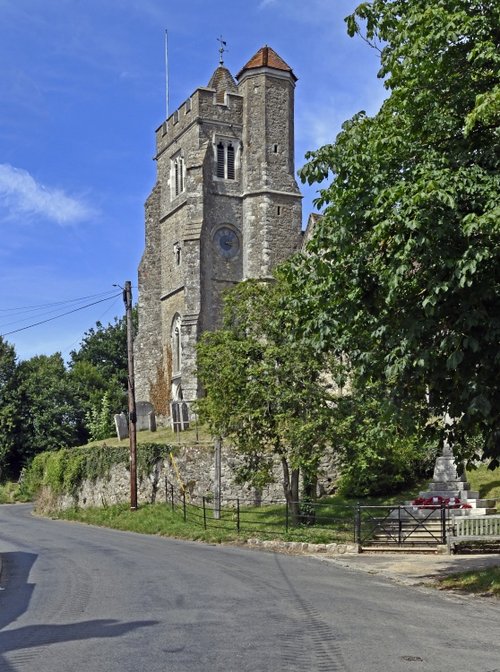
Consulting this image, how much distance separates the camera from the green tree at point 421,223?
10.1 m

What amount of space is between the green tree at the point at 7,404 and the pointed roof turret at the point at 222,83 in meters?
24.0

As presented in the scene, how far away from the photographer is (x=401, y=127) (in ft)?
38.9

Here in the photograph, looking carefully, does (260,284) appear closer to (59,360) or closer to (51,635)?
(51,635)

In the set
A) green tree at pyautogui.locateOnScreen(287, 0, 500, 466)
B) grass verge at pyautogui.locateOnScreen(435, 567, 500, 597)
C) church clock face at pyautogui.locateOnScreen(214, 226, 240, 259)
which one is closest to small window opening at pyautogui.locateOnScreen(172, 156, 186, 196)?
church clock face at pyautogui.locateOnScreen(214, 226, 240, 259)

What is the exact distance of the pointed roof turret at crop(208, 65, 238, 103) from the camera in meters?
46.7

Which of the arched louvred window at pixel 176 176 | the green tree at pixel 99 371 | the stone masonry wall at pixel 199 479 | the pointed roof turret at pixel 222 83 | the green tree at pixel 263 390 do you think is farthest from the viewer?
the green tree at pixel 99 371

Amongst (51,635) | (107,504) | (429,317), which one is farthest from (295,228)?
(51,635)

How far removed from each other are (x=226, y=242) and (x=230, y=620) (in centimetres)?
3693

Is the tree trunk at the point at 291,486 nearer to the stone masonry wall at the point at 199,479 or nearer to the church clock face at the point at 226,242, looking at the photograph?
the stone masonry wall at the point at 199,479

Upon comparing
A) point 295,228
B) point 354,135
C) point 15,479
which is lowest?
point 15,479

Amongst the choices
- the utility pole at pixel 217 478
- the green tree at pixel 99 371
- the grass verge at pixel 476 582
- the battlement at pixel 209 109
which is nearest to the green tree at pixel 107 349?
the green tree at pixel 99 371

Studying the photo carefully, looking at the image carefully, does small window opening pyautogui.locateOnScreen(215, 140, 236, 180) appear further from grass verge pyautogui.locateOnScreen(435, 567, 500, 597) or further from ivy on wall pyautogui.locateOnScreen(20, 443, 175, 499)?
grass verge pyautogui.locateOnScreen(435, 567, 500, 597)

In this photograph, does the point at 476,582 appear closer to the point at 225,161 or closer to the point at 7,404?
the point at 225,161

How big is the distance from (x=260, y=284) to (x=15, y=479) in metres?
34.6
